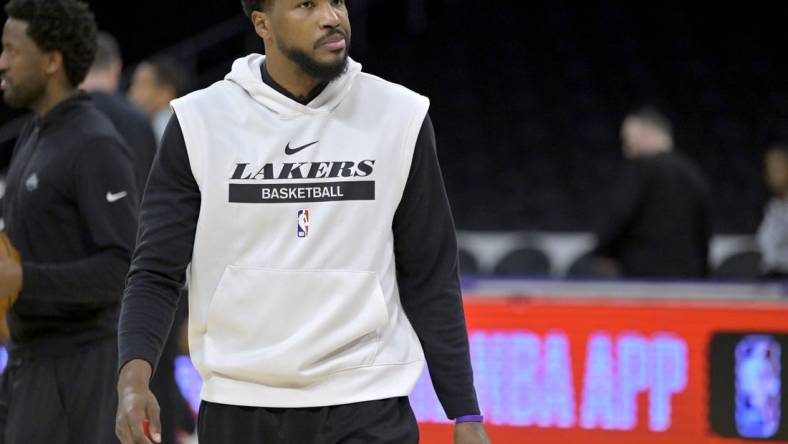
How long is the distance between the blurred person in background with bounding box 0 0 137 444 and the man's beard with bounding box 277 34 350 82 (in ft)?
3.27

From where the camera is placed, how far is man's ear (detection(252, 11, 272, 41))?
2736mm

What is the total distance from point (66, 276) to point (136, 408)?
1.04 metres

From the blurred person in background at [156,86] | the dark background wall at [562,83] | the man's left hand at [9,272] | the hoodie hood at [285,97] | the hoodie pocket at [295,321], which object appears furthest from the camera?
the dark background wall at [562,83]

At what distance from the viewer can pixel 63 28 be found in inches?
146

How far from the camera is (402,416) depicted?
2.67m

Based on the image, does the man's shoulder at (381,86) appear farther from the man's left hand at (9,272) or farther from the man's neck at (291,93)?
the man's left hand at (9,272)

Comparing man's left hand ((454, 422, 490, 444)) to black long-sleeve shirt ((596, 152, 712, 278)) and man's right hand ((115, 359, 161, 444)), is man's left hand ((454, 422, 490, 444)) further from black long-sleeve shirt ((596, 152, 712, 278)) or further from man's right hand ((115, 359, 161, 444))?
black long-sleeve shirt ((596, 152, 712, 278))

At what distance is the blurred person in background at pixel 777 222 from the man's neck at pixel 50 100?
5712 millimetres

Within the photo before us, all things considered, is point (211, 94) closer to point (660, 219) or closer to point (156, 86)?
point (156, 86)

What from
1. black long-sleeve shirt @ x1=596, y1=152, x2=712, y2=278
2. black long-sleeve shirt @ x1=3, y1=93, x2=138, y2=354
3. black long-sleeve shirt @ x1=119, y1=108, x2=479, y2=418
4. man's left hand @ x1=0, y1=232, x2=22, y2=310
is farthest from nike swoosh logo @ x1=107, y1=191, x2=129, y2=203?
black long-sleeve shirt @ x1=596, y1=152, x2=712, y2=278

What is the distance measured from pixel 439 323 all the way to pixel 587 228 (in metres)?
10.0

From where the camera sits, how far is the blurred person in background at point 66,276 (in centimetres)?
343

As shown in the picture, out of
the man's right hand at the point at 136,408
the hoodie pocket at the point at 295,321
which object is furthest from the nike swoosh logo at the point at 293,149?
the man's right hand at the point at 136,408

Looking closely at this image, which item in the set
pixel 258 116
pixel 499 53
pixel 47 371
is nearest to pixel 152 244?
pixel 258 116
